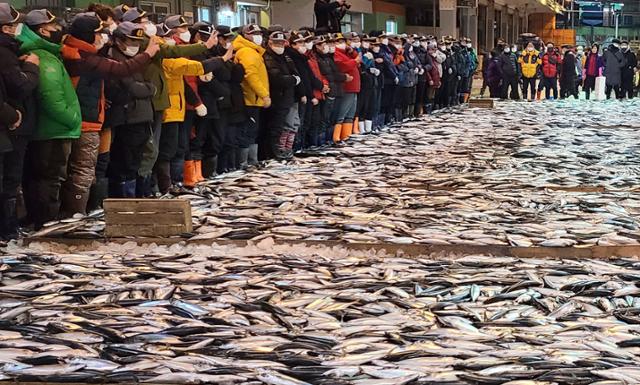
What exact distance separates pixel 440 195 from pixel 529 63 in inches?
712

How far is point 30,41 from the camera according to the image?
6.82 m

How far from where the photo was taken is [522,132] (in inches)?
609

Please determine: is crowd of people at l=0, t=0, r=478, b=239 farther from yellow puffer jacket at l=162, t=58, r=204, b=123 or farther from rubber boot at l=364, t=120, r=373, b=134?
rubber boot at l=364, t=120, r=373, b=134

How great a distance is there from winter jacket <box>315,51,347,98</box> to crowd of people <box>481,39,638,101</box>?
1293 centimetres

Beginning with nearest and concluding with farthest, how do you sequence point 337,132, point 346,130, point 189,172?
point 189,172 < point 337,132 < point 346,130

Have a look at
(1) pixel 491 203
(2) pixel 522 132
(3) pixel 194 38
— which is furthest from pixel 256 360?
(2) pixel 522 132

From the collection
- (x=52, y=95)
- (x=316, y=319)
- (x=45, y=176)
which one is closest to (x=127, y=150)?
(x=45, y=176)

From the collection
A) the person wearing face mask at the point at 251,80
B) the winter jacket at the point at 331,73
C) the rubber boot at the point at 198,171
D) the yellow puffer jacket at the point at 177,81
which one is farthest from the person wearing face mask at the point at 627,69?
the yellow puffer jacket at the point at 177,81

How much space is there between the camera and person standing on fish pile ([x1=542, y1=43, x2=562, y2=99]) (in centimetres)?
2589

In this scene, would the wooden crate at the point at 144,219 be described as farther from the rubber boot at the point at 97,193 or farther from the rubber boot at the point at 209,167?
the rubber boot at the point at 209,167

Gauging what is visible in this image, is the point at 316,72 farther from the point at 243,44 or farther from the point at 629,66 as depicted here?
the point at 629,66

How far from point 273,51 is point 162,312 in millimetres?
6710

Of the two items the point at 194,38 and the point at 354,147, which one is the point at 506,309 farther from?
the point at 354,147

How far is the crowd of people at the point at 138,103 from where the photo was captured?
687 cm
